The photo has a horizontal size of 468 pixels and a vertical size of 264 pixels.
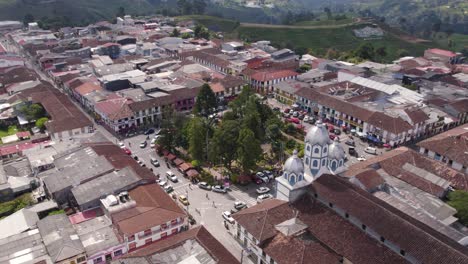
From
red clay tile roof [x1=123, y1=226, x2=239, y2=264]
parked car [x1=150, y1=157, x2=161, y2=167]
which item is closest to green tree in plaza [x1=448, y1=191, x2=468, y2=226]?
red clay tile roof [x1=123, y1=226, x2=239, y2=264]

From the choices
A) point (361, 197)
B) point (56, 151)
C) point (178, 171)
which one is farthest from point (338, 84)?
point (56, 151)

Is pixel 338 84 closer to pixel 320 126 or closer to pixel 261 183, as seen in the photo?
pixel 261 183

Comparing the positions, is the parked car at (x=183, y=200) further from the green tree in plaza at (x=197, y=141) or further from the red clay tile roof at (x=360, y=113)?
the red clay tile roof at (x=360, y=113)

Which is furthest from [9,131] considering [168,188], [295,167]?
[295,167]

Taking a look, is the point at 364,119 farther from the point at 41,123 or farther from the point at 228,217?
the point at 41,123

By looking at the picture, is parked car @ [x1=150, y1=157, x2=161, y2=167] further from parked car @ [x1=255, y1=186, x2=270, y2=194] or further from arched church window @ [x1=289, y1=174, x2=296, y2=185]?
arched church window @ [x1=289, y1=174, x2=296, y2=185]

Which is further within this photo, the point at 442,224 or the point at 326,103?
the point at 326,103
